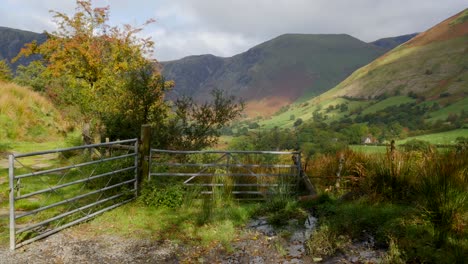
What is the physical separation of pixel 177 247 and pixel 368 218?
4.08 meters

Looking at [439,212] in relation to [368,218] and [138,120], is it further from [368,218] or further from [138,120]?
[138,120]

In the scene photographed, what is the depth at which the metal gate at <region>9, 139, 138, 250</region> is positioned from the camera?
19.2ft

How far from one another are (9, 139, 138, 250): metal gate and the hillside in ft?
24.2

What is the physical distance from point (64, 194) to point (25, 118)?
1295cm

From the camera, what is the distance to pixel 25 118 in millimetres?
19078

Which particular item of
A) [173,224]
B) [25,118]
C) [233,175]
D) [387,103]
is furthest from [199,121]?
[387,103]

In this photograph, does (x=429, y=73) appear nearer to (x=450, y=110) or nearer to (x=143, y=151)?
(x=450, y=110)

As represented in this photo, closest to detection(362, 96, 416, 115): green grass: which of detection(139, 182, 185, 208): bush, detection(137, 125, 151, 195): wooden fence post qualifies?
detection(137, 125, 151, 195): wooden fence post

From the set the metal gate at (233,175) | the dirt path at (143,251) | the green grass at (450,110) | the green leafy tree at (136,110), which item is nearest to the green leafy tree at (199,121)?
the green leafy tree at (136,110)

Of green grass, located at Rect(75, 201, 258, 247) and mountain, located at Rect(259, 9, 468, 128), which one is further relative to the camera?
mountain, located at Rect(259, 9, 468, 128)

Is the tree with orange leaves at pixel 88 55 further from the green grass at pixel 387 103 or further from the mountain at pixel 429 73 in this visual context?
the mountain at pixel 429 73

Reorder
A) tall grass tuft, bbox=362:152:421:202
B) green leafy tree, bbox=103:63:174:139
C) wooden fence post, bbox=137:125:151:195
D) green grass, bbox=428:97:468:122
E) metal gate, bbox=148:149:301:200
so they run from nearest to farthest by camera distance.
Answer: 1. tall grass tuft, bbox=362:152:421:202
2. wooden fence post, bbox=137:125:151:195
3. metal gate, bbox=148:149:301:200
4. green leafy tree, bbox=103:63:174:139
5. green grass, bbox=428:97:468:122

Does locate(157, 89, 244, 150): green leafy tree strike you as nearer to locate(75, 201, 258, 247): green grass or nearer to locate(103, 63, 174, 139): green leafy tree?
locate(103, 63, 174, 139): green leafy tree

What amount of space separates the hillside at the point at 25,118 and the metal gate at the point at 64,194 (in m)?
7.36
